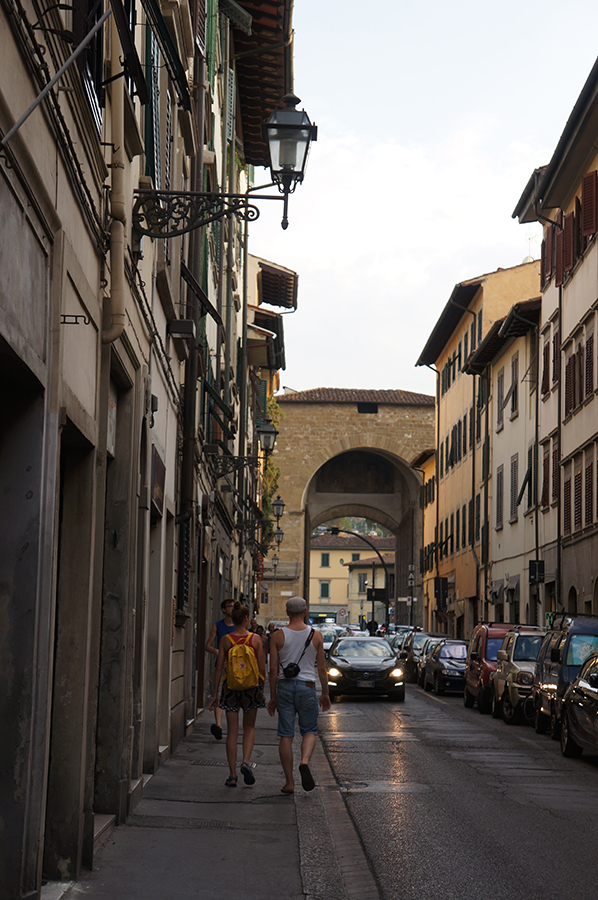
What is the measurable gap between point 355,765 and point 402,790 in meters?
2.36

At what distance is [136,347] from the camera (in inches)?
365

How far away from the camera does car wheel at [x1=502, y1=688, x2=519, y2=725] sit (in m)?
20.5

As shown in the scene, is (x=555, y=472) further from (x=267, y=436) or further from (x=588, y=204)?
(x=267, y=436)

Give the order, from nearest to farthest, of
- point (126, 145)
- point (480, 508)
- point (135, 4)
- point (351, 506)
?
1. point (126, 145)
2. point (135, 4)
3. point (480, 508)
4. point (351, 506)

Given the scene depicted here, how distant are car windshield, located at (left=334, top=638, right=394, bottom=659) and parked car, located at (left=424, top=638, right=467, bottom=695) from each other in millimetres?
2542

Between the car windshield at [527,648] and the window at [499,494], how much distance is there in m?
20.0

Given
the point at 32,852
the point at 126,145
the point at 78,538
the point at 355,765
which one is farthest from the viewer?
the point at 355,765

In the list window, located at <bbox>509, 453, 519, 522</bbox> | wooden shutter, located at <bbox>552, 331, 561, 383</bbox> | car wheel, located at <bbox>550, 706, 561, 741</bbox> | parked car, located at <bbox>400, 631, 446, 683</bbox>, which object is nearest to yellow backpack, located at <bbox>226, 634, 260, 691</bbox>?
car wheel, located at <bbox>550, 706, 561, 741</bbox>

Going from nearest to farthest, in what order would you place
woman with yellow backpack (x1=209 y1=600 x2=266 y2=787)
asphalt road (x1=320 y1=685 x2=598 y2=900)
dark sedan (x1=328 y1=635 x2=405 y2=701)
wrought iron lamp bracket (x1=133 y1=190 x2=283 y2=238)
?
asphalt road (x1=320 y1=685 x2=598 y2=900), wrought iron lamp bracket (x1=133 y1=190 x2=283 y2=238), woman with yellow backpack (x1=209 y1=600 x2=266 y2=787), dark sedan (x1=328 y1=635 x2=405 y2=701)

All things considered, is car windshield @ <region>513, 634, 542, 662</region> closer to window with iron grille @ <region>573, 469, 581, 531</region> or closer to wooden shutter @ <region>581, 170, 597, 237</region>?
window with iron grille @ <region>573, 469, 581, 531</region>

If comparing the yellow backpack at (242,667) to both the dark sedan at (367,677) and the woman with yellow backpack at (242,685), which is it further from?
the dark sedan at (367,677)

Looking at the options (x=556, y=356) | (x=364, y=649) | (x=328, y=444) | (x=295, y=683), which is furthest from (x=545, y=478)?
(x=328, y=444)

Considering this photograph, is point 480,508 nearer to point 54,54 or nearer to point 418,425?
point 418,425

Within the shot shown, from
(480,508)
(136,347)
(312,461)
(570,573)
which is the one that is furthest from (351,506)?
(136,347)
